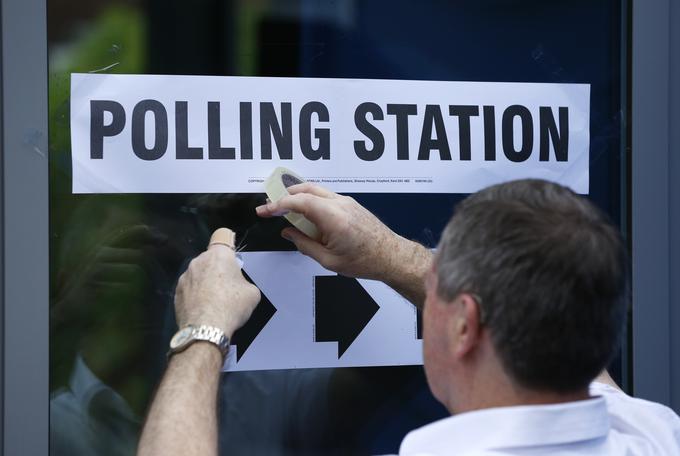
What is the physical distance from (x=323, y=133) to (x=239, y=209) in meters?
0.23

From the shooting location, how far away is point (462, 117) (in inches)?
67.8

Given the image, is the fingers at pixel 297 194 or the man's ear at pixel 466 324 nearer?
the man's ear at pixel 466 324

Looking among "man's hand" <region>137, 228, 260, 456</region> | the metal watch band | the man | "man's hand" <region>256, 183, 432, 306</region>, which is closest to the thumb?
"man's hand" <region>256, 183, 432, 306</region>

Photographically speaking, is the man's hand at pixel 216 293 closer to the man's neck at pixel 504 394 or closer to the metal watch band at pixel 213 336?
the metal watch band at pixel 213 336

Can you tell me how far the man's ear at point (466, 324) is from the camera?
104cm

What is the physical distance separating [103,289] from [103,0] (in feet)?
1.76

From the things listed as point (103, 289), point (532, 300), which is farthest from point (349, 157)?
point (532, 300)

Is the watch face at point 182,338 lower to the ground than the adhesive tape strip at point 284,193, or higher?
lower

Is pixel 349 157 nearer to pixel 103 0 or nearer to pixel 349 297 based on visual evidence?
pixel 349 297

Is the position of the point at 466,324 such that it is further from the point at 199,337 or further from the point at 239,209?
the point at 239,209

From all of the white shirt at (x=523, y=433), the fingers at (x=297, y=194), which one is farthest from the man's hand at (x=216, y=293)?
the white shirt at (x=523, y=433)

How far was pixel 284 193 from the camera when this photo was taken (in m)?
1.50

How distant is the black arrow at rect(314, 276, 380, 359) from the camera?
Answer: 167cm

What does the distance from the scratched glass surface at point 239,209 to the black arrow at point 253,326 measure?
0.06m
